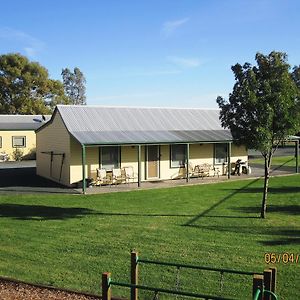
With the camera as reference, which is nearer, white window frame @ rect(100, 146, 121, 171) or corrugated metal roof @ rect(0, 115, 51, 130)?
white window frame @ rect(100, 146, 121, 171)

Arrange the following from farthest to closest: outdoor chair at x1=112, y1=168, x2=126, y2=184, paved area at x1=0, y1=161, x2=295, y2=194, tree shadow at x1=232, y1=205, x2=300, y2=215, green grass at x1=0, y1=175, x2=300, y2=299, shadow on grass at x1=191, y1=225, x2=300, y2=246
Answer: outdoor chair at x1=112, y1=168, x2=126, y2=184 < paved area at x1=0, y1=161, x2=295, y2=194 < tree shadow at x1=232, y1=205, x2=300, y2=215 < shadow on grass at x1=191, y1=225, x2=300, y2=246 < green grass at x1=0, y1=175, x2=300, y2=299

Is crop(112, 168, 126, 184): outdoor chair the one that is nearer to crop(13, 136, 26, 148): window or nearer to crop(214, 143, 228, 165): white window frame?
crop(214, 143, 228, 165): white window frame

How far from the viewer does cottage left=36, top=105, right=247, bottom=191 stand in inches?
870

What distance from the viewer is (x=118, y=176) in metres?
22.7

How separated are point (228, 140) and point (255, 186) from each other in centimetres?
410

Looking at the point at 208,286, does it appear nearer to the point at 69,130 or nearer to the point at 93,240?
the point at 93,240

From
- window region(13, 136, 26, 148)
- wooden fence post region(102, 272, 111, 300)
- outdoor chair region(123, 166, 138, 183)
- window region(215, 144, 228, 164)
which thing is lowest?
wooden fence post region(102, 272, 111, 300)

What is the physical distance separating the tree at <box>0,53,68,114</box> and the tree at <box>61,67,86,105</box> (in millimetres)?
44283

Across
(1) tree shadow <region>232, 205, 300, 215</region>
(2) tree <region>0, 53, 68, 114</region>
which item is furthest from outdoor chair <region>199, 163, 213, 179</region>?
(2) tree <region>0, 53, 68, 114</region>

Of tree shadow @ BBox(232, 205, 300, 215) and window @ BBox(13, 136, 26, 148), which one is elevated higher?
window @ BBox(13, 136, 26, 148)

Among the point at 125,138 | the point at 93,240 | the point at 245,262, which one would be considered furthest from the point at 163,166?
the point at 245,262

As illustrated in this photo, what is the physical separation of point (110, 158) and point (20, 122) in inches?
812
